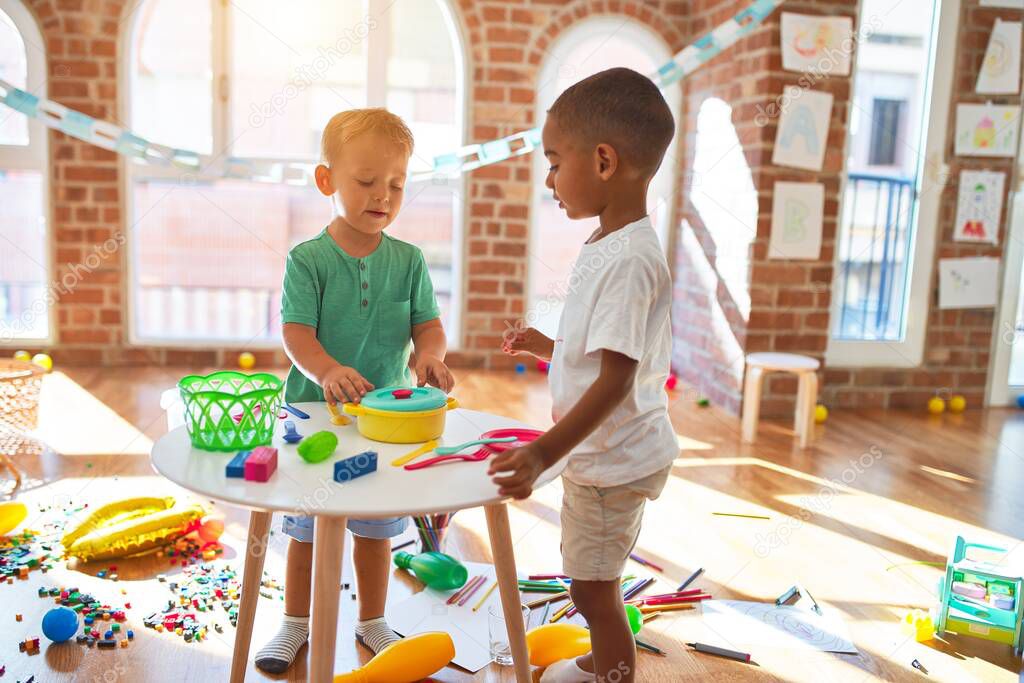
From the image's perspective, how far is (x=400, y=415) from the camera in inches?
42.6

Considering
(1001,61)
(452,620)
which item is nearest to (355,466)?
(452,620)

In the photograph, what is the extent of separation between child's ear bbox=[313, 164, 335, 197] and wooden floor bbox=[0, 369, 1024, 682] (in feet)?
2.59

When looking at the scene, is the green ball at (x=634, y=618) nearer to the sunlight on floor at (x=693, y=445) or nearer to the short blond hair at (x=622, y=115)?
the short blond hair at (x=622, y=115)

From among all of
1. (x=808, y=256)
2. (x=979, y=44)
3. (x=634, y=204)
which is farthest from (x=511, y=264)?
(x=634, y=204)

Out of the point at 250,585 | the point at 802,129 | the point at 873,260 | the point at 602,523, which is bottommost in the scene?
the point at 250,585

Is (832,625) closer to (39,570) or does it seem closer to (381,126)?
(381,126)

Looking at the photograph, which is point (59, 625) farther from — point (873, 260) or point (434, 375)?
point (873, 260)

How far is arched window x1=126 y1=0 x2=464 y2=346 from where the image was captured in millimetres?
3703

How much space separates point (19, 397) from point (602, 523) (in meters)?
1.82

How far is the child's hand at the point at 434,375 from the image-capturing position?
4.26ft

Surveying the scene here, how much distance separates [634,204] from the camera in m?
1.13

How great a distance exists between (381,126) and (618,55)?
289cm

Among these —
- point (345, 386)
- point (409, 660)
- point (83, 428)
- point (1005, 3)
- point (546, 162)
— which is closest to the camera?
point (345, 386)

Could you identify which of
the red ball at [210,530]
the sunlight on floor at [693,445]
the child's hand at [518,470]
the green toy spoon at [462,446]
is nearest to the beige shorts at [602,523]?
the green toy spoon at [462,446]
